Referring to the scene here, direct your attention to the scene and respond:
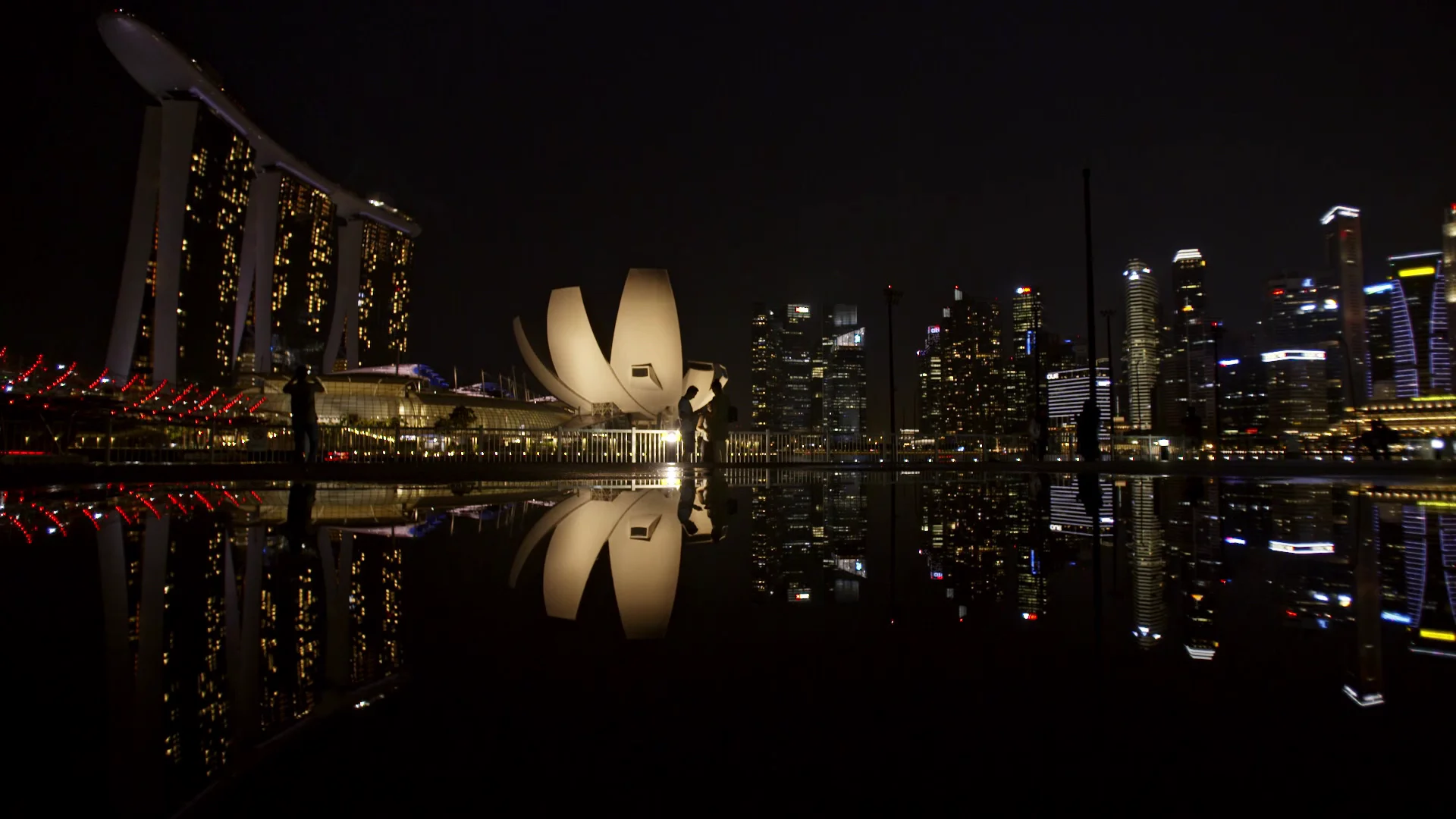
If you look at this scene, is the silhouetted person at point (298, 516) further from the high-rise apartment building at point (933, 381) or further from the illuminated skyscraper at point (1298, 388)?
the high-rise apartment building at point (933, 381)

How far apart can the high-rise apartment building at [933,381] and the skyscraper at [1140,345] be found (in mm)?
23112

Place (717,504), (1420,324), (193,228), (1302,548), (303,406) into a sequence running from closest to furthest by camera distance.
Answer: (1302,548)
(717,504)
(303,406)
(193,228)
(1420,324)

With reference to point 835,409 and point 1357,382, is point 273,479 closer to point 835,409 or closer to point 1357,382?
point 1357,382

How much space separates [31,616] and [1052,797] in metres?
2.40

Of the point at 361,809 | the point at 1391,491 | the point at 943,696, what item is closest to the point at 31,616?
the point at 361,809

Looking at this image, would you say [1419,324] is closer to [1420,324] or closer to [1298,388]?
[1420,324]

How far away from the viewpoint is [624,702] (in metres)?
1.23

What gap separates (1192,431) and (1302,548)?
50.9ft

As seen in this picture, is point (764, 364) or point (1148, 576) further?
point (764, 364)

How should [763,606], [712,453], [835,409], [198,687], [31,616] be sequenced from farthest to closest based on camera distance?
[835,409], [712,453], [763,606], [31,616], [198,687]

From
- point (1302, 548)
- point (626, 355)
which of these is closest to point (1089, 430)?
point (1302, 548)

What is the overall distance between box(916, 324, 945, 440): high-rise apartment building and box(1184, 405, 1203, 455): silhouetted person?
83.6 m

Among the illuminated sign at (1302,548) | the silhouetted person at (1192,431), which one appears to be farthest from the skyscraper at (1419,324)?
the illuminated sign at (1302,548)

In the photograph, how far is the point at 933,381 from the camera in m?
102
